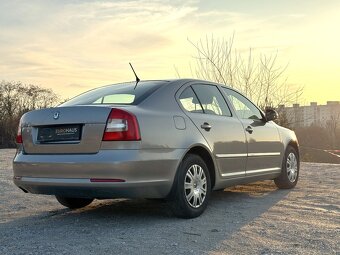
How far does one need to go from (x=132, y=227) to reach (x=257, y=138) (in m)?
2.63

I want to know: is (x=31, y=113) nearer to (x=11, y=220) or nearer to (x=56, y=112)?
(x=56, y=112)

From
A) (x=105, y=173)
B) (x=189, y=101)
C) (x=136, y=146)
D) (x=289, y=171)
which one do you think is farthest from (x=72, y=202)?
(x=289, y=171)

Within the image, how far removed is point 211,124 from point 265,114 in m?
1.84

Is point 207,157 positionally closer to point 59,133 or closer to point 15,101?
point 59,133

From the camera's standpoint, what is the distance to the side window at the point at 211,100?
5910 mm

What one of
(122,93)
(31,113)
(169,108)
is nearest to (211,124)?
(169,108)

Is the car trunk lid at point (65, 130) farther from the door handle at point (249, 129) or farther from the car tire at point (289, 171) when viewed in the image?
the car tire at point (289, 171)

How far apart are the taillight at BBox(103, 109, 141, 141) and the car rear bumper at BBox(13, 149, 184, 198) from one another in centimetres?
14

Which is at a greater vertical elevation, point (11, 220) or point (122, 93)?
point (122, 93)

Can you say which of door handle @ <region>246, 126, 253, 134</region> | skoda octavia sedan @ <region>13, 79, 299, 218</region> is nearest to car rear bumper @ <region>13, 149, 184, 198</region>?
skoda octavia sedan @ <region>13, 79, 299, 218</region>

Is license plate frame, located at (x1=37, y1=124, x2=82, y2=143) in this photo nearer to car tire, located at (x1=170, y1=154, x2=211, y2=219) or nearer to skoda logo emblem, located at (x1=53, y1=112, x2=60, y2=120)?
skoda logo emblem, located at (x1=53, y1=112, x2=60, y2=120)

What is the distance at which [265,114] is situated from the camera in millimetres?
7262

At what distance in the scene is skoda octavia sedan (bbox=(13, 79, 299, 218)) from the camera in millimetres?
4625

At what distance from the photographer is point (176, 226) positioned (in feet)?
16.0
